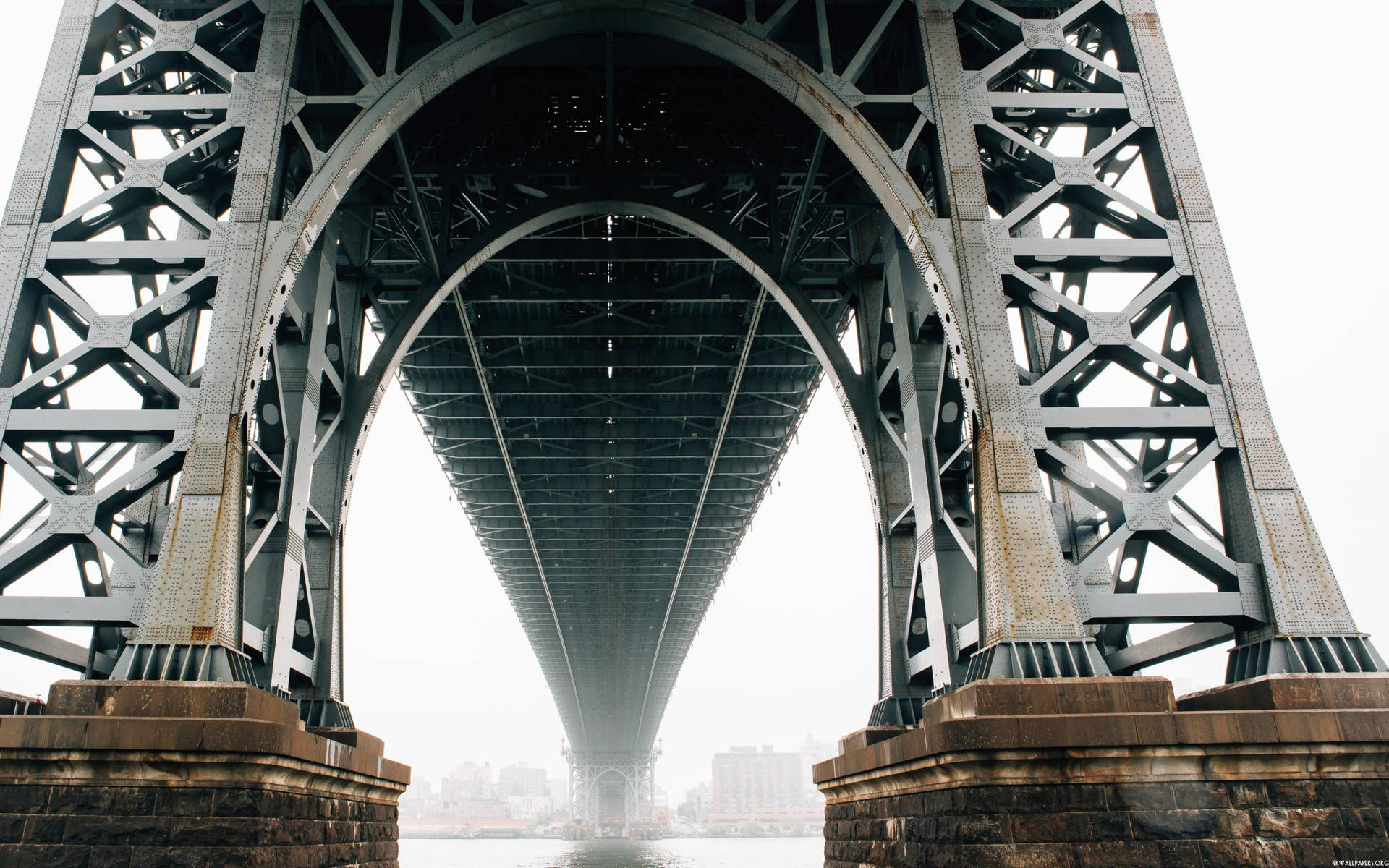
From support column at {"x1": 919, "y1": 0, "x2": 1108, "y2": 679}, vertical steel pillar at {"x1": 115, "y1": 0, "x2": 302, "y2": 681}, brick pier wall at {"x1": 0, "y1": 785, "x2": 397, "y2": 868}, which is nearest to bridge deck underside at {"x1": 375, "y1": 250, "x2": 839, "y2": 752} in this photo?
vertical steel pillar at {"x1": 115, "y1": 0, "x2": 302, "y2": 681}

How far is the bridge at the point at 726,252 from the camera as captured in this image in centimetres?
786

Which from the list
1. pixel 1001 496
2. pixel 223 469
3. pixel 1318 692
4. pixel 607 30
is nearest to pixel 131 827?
pixel 223 469

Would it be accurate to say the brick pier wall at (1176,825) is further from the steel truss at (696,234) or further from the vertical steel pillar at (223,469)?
the vertical steel pillar at (223,469)

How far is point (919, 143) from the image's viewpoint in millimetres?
11258

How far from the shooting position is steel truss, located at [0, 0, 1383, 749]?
805cm

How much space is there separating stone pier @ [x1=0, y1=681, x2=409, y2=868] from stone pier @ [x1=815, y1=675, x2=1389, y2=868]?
16.5 feet

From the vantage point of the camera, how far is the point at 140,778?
6.74m

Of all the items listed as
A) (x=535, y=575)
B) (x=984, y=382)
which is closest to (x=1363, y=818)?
(x=984, y=382)

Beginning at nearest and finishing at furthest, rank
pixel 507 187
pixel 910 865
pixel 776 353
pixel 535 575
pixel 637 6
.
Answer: pixel 910 865 → pixel 637 6 → pixel 507 187 → pixel 776 353 → pixel 535 575

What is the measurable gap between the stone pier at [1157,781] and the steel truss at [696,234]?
70cm

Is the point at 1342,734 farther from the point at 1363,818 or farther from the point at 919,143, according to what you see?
the point at 919,143

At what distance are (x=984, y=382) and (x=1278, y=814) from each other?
394 centimetres

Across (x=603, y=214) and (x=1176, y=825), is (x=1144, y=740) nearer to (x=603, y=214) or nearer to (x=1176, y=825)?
(x=1176, y=825)

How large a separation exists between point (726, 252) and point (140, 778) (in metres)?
10.5
